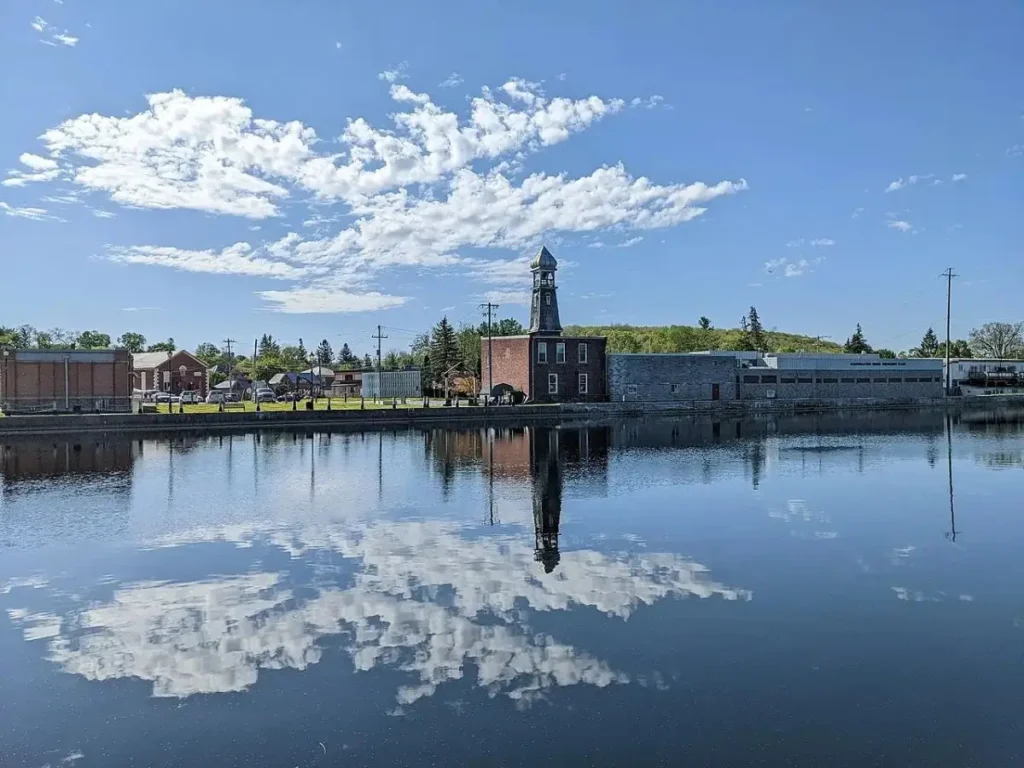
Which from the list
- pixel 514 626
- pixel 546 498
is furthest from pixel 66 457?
pixel 514 626

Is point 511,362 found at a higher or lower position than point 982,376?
higher

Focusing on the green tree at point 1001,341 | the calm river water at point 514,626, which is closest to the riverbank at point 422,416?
the calm river water at point 514,626

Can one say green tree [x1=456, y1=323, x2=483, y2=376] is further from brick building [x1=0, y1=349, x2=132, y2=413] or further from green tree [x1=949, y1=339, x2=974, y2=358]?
green tree [x1=949, y1=339, x2=974, y2=358]

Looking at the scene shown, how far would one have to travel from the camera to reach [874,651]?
34.1 feet

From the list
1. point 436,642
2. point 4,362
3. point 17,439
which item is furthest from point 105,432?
point 436,642

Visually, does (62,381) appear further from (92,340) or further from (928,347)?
(928,347)

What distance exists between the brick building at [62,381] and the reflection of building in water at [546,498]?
33903 millimetres

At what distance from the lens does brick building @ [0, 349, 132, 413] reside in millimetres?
53812

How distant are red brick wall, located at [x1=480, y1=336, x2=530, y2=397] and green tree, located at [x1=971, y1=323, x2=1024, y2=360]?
10154 cm

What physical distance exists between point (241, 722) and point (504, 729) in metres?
2.99

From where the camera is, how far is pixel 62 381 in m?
55.0

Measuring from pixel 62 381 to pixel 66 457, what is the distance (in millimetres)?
22865

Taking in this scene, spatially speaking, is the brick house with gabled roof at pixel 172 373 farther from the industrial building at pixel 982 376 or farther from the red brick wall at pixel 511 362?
the industrial building at pixel 982 376

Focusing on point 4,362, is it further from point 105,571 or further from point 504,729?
point 504,729
